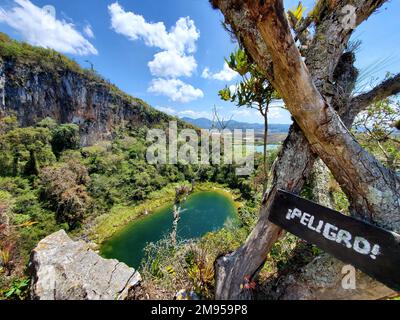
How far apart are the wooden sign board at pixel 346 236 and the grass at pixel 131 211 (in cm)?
1955

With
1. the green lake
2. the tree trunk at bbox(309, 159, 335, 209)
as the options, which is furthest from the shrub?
the tree trunk at bbox(309, 159, 335, 209)

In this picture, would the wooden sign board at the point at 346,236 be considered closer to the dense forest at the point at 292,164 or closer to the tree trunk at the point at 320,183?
the dense forest at the point at 292,164

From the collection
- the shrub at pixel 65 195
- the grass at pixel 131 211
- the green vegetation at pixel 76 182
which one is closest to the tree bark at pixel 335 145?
the green vegetation at pixel 76 182

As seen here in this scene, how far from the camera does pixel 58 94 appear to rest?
119 feet

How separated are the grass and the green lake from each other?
0.74 m

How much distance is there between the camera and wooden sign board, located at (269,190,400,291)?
53.4 inches

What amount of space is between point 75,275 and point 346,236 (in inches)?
108

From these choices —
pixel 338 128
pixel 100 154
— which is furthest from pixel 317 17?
pixel 100 154

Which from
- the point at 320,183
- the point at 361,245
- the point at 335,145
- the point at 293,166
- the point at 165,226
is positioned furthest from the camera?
the point at 165,226

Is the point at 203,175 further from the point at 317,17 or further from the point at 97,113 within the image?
the point at 317,17

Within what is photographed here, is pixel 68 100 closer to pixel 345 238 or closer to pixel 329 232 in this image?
pixel 329 232

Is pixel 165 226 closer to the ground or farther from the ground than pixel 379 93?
closer to the ground

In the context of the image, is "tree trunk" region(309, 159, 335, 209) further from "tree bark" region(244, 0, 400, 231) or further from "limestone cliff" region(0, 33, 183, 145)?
"limestone cliff" region(0, 33, 183, 145)

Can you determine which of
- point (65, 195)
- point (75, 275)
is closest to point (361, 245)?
point (75, 275)
